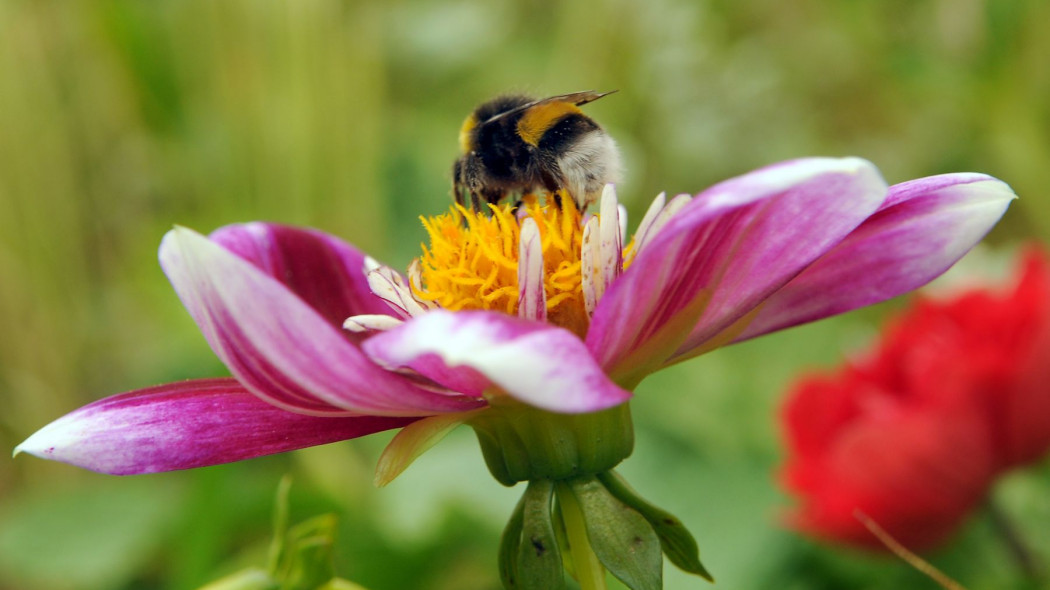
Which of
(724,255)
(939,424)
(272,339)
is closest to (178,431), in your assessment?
(272,339)

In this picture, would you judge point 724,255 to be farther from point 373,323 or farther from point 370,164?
point 370,164

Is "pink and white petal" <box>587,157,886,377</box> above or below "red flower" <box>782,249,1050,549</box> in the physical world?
above

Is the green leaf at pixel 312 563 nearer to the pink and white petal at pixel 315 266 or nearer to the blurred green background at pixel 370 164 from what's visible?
the pink and white petal at pixel 315 266

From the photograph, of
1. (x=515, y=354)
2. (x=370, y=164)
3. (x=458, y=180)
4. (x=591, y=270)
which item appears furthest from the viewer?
(x=370, y=164)

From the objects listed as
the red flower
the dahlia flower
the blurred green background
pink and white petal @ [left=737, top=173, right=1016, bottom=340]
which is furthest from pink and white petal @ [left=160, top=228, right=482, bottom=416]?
the blurred green background

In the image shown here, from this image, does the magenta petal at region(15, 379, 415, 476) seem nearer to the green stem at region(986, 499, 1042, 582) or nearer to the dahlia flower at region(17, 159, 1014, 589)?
the dahlia flower at region(17, 159, 1014, 589)

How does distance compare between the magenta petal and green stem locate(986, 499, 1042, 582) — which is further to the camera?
green stem locate(986, 499, 1042, 582)
